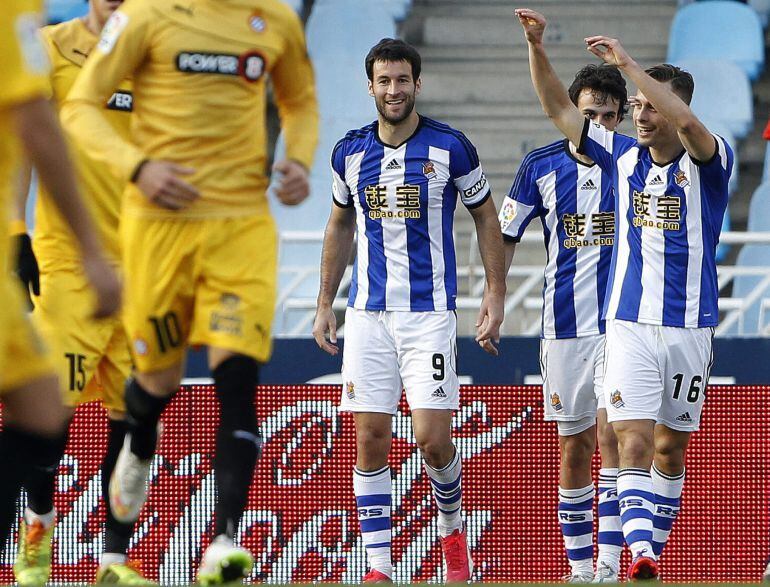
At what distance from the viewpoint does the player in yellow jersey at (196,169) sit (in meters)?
4.82

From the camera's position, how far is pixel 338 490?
7551mm

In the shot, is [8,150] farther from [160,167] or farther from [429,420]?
[429,420]

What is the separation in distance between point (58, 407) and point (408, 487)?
4.22 m

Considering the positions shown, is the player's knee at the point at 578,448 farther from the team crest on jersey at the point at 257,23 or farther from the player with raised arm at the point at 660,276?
the team crest on jersey at the point at 257,23

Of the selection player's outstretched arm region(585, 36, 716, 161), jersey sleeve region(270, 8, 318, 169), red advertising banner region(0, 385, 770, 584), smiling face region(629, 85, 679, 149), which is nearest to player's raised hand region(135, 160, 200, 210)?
jersey sleeve region(270, 8, 318, 169)

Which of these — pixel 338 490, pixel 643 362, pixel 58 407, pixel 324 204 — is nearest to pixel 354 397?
pixel 338 490

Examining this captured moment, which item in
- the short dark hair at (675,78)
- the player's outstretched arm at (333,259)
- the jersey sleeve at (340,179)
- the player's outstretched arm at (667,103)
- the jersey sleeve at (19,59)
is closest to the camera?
the jersey sleeve at (19,59)

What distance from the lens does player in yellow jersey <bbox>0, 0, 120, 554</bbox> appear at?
3172mm

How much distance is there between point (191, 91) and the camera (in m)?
4.91

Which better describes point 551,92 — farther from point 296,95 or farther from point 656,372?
point 296,95

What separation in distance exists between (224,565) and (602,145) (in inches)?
125

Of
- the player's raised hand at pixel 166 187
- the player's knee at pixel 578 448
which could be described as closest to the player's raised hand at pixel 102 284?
the player's raised hand at pixel 166 187

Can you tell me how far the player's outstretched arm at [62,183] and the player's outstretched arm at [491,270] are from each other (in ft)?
12.5

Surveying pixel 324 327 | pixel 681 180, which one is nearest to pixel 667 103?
pixel 681 180
